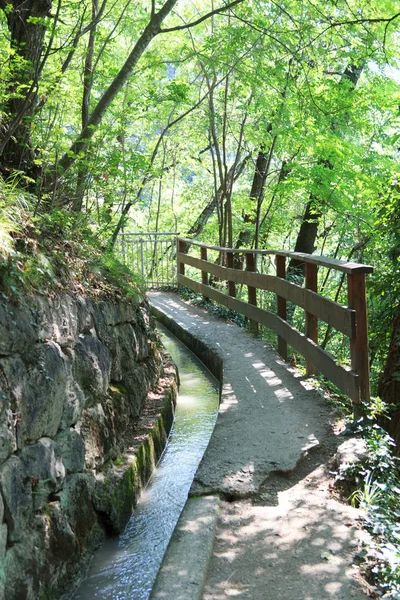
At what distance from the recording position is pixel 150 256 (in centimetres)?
1424

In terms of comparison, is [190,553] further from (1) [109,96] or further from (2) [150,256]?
(2) [150,256]

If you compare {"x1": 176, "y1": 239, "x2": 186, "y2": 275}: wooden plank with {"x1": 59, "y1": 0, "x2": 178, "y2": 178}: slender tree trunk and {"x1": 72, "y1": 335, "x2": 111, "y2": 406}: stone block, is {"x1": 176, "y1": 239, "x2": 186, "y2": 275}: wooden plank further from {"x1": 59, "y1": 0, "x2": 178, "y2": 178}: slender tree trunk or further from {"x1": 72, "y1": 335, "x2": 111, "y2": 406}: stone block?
{"x1": 72, "y1": 335, "x2": 111, "y2": 406}: stone block

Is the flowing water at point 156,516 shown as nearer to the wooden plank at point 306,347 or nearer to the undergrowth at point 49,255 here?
the wooden plank at point 306,347

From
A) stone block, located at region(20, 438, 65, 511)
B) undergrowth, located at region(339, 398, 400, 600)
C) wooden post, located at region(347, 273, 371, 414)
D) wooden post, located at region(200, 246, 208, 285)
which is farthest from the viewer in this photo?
wooden post, located at region(200, 246, 208, 285)

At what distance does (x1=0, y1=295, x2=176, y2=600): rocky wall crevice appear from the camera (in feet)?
9.59

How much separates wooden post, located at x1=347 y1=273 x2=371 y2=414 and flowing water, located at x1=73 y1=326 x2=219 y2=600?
1584 millimetres

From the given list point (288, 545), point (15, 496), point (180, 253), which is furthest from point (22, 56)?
point (180, 253)

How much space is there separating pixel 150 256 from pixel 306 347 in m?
8.75

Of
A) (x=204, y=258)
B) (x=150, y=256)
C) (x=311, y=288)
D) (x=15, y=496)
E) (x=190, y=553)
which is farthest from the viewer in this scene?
(x=150, y=256)

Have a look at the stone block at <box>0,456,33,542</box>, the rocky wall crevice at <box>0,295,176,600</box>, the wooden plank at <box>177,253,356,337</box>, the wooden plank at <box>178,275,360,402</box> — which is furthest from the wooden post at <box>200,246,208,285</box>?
the stone block at <box>0,456,33,542</box>

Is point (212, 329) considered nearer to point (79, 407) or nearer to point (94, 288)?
point (94, 288)

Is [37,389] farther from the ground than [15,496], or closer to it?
farther from the ground

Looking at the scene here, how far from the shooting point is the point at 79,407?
394 centimetres

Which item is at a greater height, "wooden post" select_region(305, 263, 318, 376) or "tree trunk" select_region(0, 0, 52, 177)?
"tree trunk" select_region(0, 0, 52, 177)
